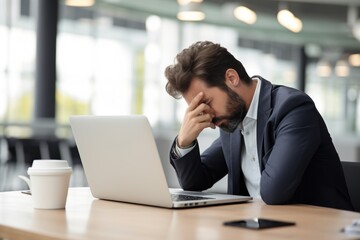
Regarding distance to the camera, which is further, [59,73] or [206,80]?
[59,73]

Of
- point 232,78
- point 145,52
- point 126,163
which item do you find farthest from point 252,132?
point 145,52

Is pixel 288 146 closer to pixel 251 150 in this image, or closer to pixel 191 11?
pixel 251 150

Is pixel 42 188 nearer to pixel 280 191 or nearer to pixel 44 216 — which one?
pixel 44 216

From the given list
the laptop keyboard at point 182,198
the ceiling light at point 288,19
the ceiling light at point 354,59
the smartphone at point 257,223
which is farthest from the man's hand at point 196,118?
the ceiling light at point 354,59

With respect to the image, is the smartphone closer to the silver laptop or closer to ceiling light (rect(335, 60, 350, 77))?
the silver laptop

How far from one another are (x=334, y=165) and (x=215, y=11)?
900cm

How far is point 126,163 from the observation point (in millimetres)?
1890

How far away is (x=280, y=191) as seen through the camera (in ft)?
6.30

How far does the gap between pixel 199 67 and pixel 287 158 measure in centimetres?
44

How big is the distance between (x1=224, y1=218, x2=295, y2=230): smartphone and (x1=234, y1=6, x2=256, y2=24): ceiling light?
8.94m

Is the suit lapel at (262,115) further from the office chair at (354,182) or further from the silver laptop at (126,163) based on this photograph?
the office chair at (354,182)

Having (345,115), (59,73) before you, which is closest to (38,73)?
(59,73)

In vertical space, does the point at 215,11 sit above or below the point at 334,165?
above

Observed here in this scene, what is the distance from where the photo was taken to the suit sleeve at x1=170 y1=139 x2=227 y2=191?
7.50 ft
